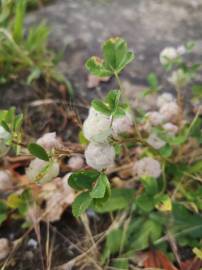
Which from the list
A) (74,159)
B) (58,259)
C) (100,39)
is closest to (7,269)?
(58,259)

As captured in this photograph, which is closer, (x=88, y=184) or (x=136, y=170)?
(x=88, y=184)

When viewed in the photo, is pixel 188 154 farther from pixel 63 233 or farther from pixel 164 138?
pixel 63 233

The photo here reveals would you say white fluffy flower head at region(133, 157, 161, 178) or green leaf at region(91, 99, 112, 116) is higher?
green leaf at region(91, 99, 112, 116)

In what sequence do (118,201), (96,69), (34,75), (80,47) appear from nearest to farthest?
(96,69) → (118,201) → (34,75) → (80,47)

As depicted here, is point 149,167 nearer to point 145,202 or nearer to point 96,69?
point 145,202

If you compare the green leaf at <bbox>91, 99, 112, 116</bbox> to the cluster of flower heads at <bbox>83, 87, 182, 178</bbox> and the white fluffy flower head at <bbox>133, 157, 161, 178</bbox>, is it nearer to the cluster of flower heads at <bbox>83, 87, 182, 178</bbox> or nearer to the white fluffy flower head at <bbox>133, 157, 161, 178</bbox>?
the cluster of flower heads at <bbox>83, 87, 182, 178</bbox>

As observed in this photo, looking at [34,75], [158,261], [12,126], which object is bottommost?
[158,261]

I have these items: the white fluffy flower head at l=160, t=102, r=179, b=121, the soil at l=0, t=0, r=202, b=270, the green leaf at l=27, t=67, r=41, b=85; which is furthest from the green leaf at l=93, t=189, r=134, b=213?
the green leaf at l=27, t=67, r=41, b=85

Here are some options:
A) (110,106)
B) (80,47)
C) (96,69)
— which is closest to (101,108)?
(110,106)
